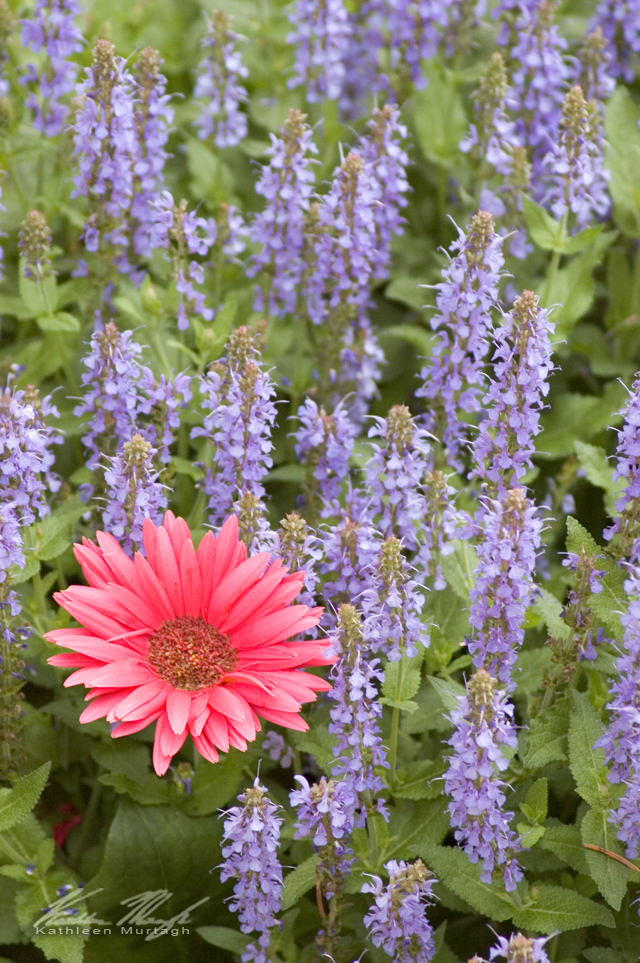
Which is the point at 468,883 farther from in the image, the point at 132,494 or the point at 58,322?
the point at 58,322

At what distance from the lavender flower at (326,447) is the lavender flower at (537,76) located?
3.75 ft

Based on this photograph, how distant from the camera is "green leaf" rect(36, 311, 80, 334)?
2.53m

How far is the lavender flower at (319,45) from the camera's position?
3.06m

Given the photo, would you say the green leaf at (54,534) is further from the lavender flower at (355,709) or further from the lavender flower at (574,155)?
the lavender flower at (574,155)

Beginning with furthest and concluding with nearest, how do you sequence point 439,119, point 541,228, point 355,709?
point 439,119, point 541,228, point 355,709

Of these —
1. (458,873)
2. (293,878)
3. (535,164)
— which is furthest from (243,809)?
(535,164)

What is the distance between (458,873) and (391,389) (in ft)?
5.01

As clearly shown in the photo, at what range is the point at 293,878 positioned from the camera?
6.21ft

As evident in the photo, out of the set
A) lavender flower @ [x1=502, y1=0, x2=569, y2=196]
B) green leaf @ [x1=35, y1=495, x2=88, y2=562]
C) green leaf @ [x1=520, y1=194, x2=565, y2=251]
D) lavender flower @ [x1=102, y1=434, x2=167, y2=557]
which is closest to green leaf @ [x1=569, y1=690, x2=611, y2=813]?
lavender flower @ [x1=102, y1=434, x2=167, y2=557]

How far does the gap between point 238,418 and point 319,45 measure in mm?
1530

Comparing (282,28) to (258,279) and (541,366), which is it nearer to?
(258,279)

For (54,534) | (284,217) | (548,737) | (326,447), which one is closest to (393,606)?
(548,737)

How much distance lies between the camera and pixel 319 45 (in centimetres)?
312

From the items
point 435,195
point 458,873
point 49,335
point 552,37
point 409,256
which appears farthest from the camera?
point 435,195
